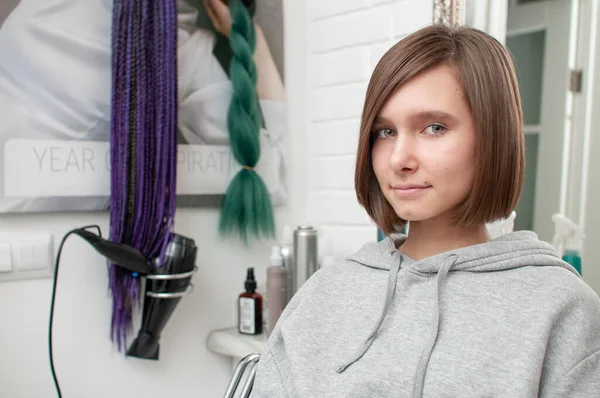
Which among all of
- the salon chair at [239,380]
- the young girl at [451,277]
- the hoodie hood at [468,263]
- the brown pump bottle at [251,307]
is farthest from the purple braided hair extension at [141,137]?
the hoodie hood at [468,263]

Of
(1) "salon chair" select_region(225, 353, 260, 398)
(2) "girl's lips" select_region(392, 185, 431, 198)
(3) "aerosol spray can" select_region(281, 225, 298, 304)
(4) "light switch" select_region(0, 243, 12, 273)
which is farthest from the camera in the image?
(3) "aerosol spray can" select_region(281, 225, 298, 304)

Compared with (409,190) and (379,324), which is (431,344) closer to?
(379,324)

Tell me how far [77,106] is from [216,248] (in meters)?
0.49

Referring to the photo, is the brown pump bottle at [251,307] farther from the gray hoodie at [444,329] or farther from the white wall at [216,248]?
the gray hoodie at [444,329]

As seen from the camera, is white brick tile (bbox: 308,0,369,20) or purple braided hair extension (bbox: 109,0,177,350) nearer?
purple braided hair extension (bbox: 109,0,177,350)

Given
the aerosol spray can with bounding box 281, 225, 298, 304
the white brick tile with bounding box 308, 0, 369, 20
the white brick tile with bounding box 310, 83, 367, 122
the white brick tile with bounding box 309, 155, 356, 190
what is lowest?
the aerosol spray can with bounding box 281, 225, 298, 304

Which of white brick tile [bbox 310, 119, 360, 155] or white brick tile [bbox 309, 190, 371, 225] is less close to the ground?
white brick tile [bbox 310, 119, 360, 155]

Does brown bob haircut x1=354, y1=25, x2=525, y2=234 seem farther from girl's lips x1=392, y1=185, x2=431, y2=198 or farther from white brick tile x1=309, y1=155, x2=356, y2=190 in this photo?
white brick tile x1=309, y1=155, x2=356, y2=190

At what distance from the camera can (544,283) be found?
2.58ft

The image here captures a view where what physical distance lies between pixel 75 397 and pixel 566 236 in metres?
1.12

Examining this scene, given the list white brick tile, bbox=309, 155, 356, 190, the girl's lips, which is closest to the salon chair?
the girl's lips

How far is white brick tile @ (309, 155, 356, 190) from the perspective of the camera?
1572mm

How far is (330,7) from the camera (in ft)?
5.29

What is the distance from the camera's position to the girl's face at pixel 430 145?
2.66ft
